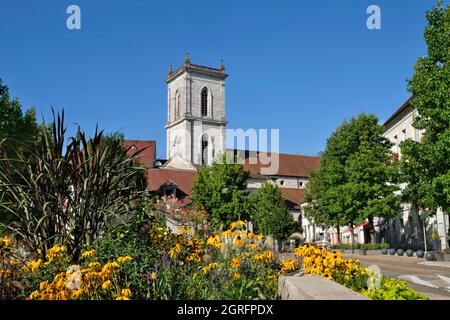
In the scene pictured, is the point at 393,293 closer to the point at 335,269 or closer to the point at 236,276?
the point at 236,276

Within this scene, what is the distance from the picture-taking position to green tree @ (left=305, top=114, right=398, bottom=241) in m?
35.2

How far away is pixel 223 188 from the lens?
48219 mm

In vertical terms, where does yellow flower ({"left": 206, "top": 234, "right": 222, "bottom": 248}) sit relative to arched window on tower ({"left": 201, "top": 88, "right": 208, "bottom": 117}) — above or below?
below

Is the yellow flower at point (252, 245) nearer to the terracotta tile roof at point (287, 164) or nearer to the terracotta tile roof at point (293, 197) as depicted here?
the terracotta tile roof at point (293, 197)

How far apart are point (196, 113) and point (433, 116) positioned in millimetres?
57342

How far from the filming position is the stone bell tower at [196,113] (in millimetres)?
75750

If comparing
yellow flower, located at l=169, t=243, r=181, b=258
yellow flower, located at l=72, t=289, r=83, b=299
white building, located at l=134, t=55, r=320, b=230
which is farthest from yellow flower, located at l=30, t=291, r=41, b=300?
white building, located at l=134, t=55, r=320, b=230

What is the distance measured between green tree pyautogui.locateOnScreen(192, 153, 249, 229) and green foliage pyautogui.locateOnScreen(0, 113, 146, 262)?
4047 centimetres

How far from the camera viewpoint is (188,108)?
77.1m

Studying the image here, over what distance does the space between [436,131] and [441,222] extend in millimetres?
13020

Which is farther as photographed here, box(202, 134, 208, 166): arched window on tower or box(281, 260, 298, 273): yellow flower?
box(202, 134, 208, 166): arched window on tower

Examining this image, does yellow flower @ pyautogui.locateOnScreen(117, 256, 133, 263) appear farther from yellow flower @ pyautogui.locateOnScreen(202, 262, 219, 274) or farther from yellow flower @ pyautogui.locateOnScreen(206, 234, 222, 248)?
yellow flower @ pyautogui.locateOnScreen(206, 234, 222, 248)

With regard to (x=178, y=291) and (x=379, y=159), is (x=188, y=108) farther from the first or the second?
(x=178, y=291)
